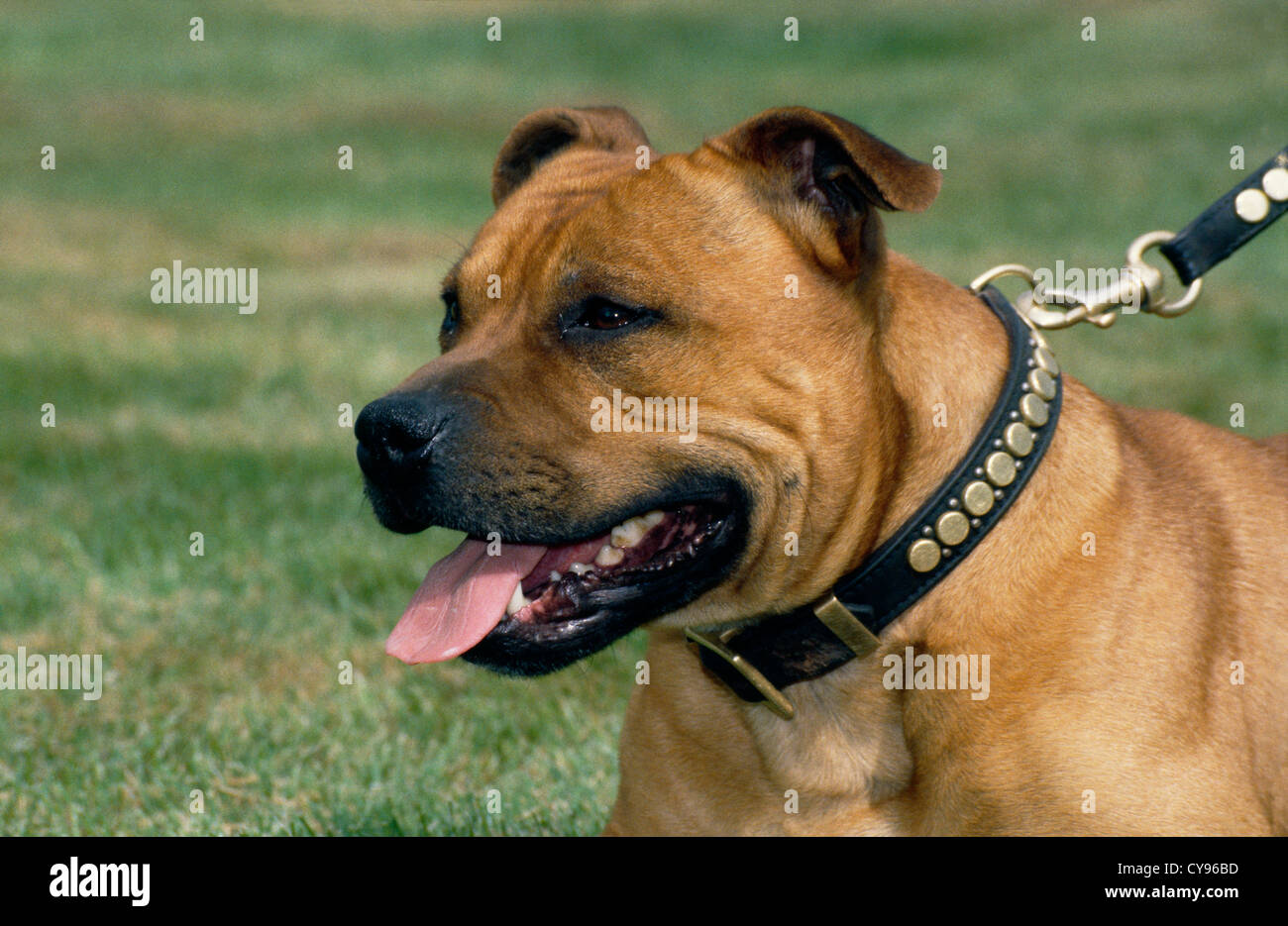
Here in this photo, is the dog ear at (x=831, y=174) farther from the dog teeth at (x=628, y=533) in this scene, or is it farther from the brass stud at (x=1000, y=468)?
the dog teeth at (x=628, y=533)

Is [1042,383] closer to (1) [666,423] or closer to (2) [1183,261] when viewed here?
(1) [666,423]

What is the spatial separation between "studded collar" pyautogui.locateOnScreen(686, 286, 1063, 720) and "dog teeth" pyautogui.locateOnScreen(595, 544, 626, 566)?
34 centimetres

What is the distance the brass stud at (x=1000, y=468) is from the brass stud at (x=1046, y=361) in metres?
0.30

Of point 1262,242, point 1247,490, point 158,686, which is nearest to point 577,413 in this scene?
point 1247,490

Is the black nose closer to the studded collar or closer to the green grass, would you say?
the studded collar

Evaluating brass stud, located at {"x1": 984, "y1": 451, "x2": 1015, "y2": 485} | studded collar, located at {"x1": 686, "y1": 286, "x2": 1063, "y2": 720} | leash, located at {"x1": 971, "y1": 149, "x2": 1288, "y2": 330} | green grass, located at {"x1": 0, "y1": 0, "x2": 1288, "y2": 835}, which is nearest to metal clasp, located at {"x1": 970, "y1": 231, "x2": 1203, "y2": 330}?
leash, located at {"x1": 971, "y1": 149, "x2": 1288, "y2": 330}

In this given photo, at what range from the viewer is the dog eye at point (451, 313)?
3.91 m

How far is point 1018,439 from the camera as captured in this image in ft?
10.9

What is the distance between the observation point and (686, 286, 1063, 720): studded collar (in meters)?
3.26

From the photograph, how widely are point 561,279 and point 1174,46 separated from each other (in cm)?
2330

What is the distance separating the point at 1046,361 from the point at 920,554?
599 millimetres

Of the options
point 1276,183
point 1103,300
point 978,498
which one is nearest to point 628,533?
point 978,498

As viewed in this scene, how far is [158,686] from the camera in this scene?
Answer: 5.13 meters
